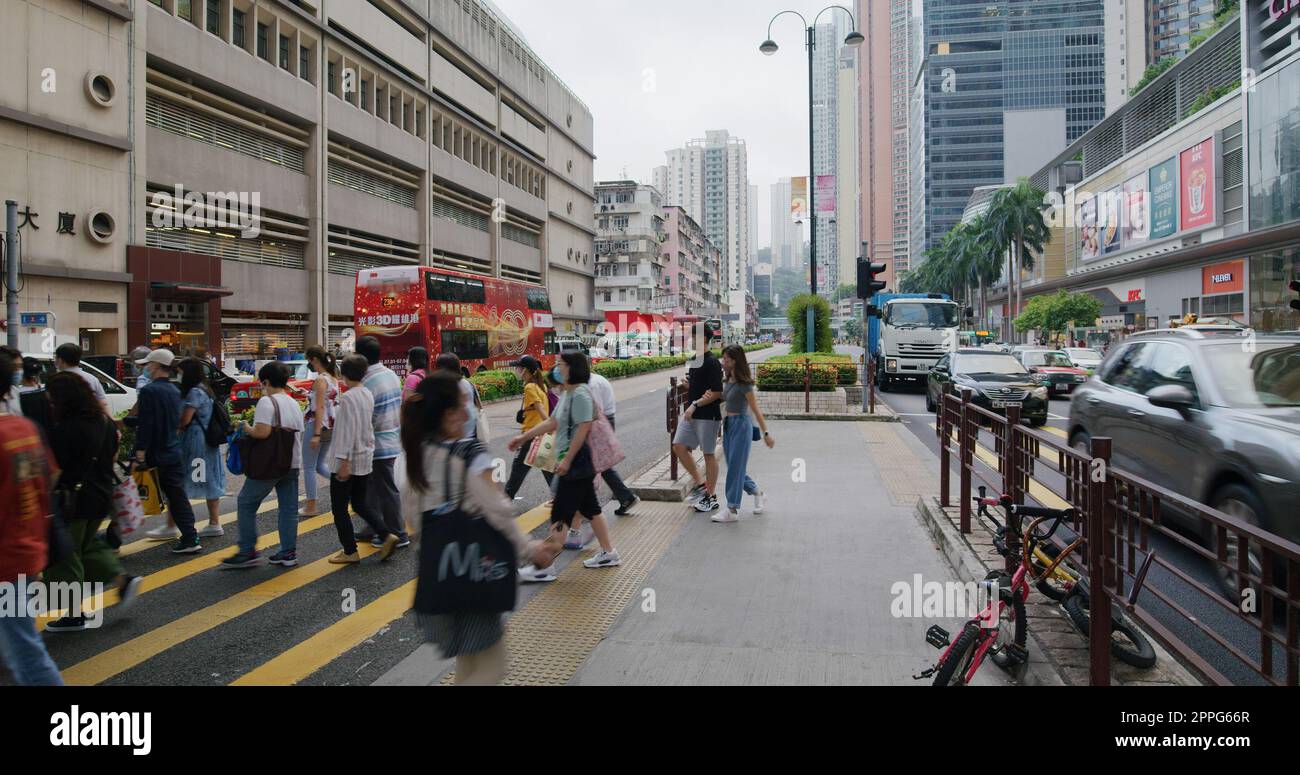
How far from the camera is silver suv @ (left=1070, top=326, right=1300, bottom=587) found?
4598mm

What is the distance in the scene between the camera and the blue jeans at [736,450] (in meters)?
7.56

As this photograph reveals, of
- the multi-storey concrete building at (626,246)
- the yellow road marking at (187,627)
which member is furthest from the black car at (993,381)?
the multi-storey concrete building at (626,246)

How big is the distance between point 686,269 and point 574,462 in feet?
332

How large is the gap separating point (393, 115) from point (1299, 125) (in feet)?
133

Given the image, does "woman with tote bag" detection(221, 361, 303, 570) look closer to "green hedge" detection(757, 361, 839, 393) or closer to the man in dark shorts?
the man in dark shorts

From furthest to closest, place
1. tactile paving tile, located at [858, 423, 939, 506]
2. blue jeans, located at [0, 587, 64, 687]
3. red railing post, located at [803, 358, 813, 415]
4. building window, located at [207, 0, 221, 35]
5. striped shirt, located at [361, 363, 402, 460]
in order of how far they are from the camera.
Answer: building window, located at [207, 0, 221, 35] → red railing post, located at [803, 358, 813, 415] → tactile paving tile, located at [858, 423, 939, 506] → striped shirt, located at [361, 363, 402, 460] → blue jeans, located at [0, 587, 64, 687]

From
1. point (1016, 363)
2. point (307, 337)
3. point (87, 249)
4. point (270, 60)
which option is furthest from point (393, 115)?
point (1016, 363)

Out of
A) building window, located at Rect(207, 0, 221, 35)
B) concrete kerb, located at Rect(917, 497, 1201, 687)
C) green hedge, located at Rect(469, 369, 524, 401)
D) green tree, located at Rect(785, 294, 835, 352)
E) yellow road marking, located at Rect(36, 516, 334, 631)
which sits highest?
building window, located at Rect(207, 0, 221, 35)

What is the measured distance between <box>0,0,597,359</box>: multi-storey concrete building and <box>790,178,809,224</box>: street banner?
18.5 meters

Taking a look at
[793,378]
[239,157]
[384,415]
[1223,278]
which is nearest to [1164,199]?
[1223,278]

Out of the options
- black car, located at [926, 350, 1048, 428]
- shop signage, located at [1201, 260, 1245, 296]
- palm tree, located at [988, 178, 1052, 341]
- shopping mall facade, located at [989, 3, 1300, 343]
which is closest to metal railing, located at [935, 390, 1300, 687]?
black car, located at [926, 350, 1048, 428]

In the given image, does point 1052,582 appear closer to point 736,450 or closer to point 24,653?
point 736,450
